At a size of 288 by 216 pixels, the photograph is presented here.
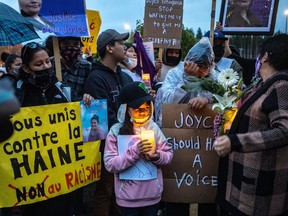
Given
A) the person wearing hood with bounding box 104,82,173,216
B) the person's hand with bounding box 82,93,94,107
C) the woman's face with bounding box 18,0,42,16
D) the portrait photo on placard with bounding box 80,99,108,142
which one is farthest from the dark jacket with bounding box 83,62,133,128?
the woman's face with bounding box 18,0,42,16

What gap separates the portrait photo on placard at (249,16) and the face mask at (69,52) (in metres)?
1.86

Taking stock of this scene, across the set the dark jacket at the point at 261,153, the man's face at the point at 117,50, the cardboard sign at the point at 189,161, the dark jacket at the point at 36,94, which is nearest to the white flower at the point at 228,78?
the dark jacket at the point at 261,153

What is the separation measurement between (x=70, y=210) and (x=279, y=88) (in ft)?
7.02

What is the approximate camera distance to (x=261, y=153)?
227 centimetres

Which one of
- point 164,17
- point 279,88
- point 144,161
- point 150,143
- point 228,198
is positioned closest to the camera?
point 279,88

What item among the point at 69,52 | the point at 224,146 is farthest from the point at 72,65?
the point at 224,146

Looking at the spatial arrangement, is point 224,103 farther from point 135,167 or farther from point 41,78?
point 41,78

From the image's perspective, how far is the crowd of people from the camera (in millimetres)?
2166

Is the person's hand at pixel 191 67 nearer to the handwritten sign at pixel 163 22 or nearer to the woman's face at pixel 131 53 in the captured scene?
the woman's face at pixel 131 53

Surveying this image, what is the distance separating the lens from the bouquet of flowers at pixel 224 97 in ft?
8.84

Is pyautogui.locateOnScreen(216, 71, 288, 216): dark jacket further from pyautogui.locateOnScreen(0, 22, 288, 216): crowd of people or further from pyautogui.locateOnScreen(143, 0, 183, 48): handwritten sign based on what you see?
pyautogui.locateOnScreen(143, 0, 183, 48): handwritten sign

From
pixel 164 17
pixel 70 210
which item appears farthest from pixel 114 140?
pixel 164 17

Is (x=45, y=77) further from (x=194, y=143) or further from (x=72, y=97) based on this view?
(x=194, y=143)

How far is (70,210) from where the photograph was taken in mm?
3195
